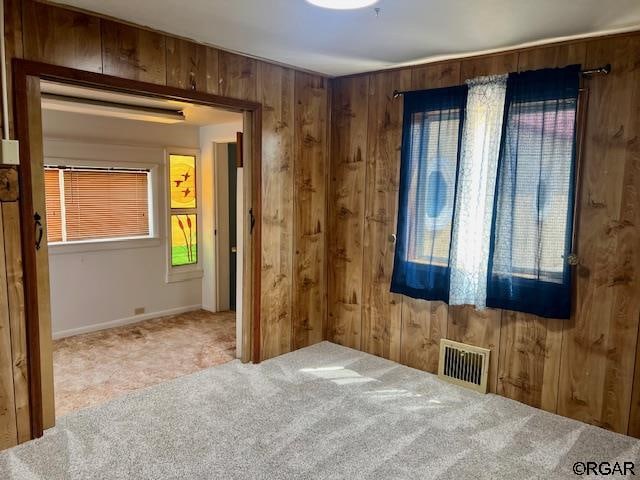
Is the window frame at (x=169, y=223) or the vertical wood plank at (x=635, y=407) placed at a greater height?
the window frame at (x=169, y=223)

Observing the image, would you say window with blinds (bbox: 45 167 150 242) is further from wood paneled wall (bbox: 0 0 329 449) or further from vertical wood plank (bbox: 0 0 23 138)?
vertical wood plank (bbox: 0 0 23 138)

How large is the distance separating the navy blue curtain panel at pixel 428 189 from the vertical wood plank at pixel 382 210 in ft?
0.47

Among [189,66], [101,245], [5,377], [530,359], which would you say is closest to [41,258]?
[5,377]

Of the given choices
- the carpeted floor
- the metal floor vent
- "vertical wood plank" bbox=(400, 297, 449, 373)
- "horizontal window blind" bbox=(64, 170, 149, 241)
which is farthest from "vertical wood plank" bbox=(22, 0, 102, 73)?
the metal floor vent

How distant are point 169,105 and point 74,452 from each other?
3.17 metres

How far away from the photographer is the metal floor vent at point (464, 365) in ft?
10.9

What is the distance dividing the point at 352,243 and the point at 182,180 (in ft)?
7.66

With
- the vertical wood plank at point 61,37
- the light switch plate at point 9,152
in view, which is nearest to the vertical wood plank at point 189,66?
the vertical wood plank at point 61,37

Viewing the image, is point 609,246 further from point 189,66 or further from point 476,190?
point 189,66

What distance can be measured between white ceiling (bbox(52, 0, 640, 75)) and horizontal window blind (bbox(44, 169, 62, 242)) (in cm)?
233

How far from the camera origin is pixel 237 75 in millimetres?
3383

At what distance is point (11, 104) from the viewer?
2377mm

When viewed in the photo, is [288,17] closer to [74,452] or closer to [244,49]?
[244,49]

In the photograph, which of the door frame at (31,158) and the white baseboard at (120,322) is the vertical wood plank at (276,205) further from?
the white baseboard at (120,322)
